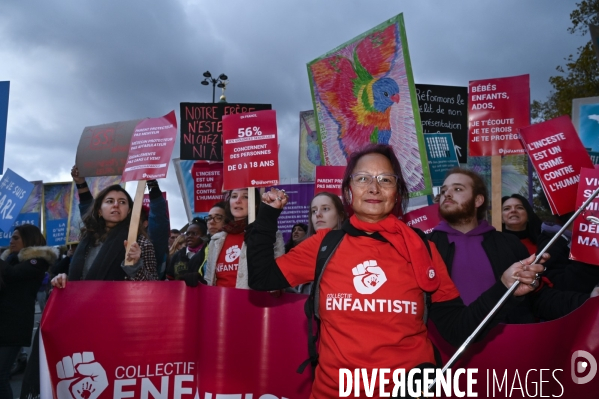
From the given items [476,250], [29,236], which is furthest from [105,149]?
[476,250]

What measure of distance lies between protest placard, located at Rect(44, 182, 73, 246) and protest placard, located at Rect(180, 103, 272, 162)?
6.39m

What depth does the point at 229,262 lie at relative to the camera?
453cm

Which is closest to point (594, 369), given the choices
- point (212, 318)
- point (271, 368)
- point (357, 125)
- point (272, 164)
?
point (271, 368)

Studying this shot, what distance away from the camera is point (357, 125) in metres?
5.32

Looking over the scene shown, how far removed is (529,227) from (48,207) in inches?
447

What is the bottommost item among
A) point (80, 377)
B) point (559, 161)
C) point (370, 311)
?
point (80, 377)

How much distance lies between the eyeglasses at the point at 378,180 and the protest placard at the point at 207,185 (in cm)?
619

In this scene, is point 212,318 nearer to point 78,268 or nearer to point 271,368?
point 271,368

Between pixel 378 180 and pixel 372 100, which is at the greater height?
pixel 372 100

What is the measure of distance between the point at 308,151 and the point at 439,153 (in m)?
6.96

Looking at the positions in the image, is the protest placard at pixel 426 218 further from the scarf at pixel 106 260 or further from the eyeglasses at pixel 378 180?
the eyeglasses at pixel 378 180

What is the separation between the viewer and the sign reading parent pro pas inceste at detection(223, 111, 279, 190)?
465 centimetres

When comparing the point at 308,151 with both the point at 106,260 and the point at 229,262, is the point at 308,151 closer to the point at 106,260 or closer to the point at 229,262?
the point at 229,262

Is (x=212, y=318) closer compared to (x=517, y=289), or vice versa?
(x=517, y=289)
